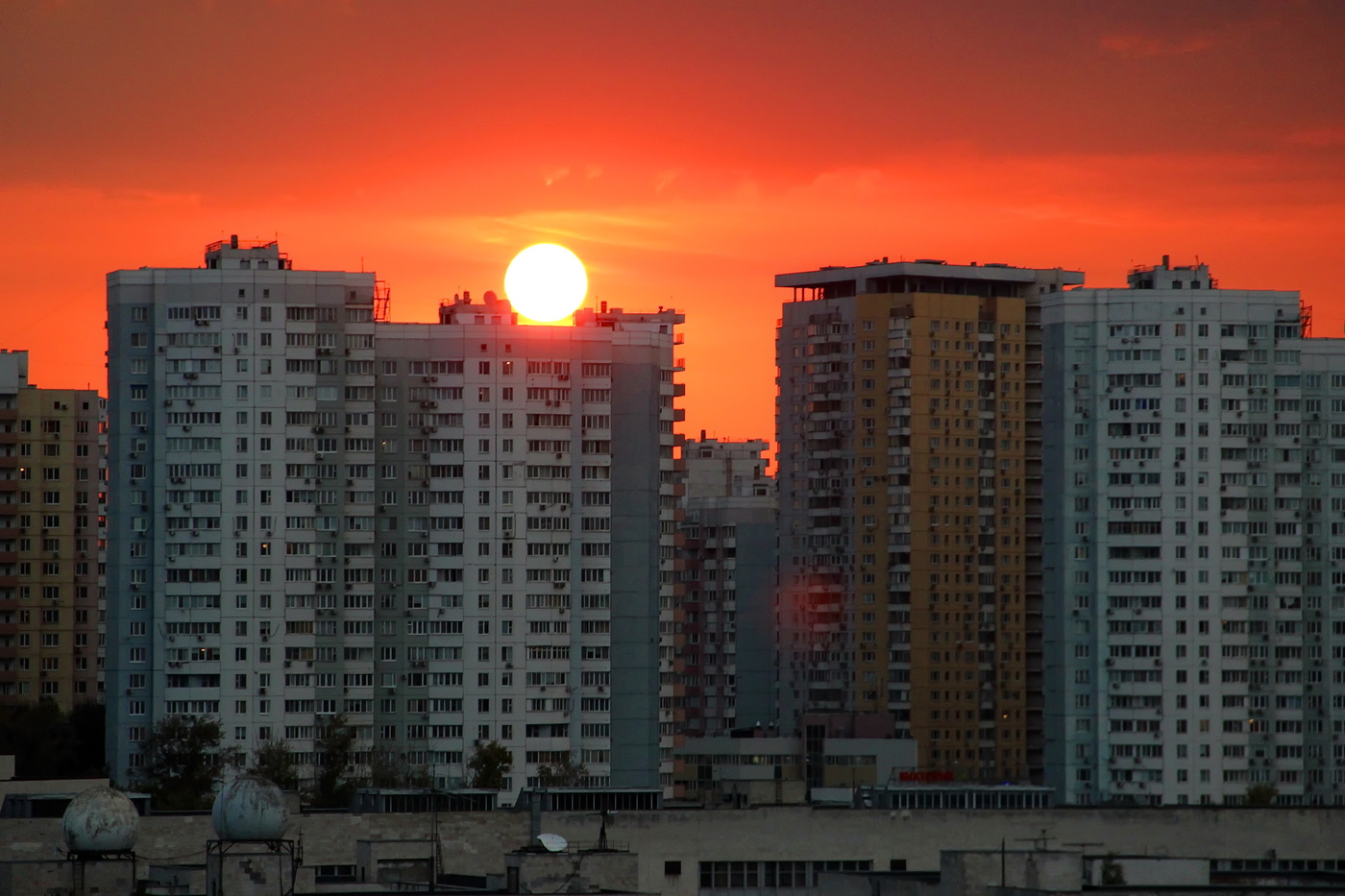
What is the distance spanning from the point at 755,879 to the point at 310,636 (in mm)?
50443

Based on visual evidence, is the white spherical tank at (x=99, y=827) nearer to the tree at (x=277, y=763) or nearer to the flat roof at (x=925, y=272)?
the tree at (x=277, y=763)

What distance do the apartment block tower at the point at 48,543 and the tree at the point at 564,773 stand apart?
151ft

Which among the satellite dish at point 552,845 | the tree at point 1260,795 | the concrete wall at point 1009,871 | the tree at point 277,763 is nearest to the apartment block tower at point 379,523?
the tree at point 277,763

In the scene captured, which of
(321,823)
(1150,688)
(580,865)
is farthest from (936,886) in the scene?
(1150,688)

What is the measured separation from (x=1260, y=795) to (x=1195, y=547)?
713 inches

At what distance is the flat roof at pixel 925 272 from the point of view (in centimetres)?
18338

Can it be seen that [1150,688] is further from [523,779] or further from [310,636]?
[310,636]

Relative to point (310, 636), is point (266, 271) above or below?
above

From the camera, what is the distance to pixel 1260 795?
504 ft

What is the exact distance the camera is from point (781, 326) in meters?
189

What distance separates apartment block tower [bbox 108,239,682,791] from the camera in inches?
5778

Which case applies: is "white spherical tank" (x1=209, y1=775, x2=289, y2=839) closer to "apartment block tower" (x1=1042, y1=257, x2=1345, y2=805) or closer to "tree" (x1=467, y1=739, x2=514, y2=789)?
"tree" (x1=467, y1=739, x2=514, y2=789)

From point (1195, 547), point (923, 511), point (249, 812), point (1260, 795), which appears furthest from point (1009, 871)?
point (923, 511)

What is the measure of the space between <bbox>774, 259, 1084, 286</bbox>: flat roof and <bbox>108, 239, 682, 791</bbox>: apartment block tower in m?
34.2
